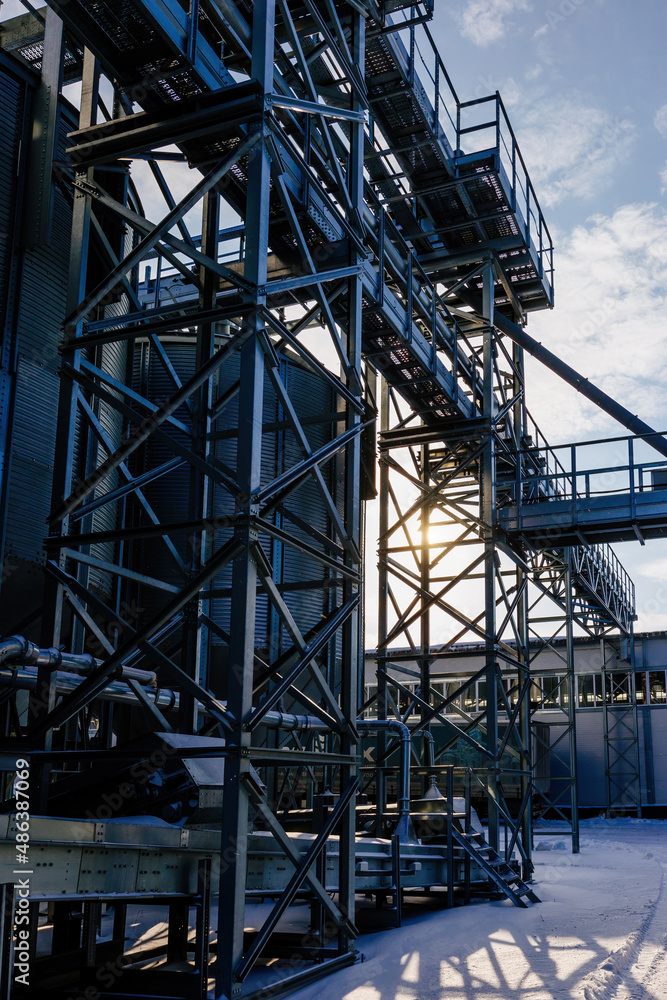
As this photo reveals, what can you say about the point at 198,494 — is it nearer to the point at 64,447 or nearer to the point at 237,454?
the point at 237,454

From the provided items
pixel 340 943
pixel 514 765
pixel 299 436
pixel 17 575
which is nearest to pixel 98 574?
pixel 17 575

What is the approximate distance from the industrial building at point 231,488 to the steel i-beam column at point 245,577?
0.08 ft

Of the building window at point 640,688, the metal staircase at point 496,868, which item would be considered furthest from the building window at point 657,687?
the metal staircase at point 496,868

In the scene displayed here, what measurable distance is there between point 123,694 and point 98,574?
15.0 ft

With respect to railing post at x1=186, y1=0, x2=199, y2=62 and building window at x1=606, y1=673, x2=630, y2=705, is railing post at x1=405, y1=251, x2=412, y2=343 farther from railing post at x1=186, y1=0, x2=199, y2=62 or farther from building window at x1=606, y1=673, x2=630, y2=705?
building window at x1=606, y1=673, x2=630, y2=705

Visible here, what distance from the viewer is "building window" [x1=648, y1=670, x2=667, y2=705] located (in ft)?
122

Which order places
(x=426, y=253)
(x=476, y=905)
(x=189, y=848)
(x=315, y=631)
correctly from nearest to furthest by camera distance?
(x=189, y=848) → (x=315, y=631) → (x=476, y=905) → (x=426, y=253)

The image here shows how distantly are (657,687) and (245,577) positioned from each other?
33216 mm

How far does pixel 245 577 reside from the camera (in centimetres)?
789

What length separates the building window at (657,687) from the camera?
37.2m

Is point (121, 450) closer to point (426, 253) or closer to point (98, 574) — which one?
point (98, 574)

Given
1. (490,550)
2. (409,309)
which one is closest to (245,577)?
(409,309)

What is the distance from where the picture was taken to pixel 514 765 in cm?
3088

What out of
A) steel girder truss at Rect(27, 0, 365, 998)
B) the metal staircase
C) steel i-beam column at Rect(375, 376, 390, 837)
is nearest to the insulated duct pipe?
steel i-beam column at Rect(375, 376, 390, 837)
